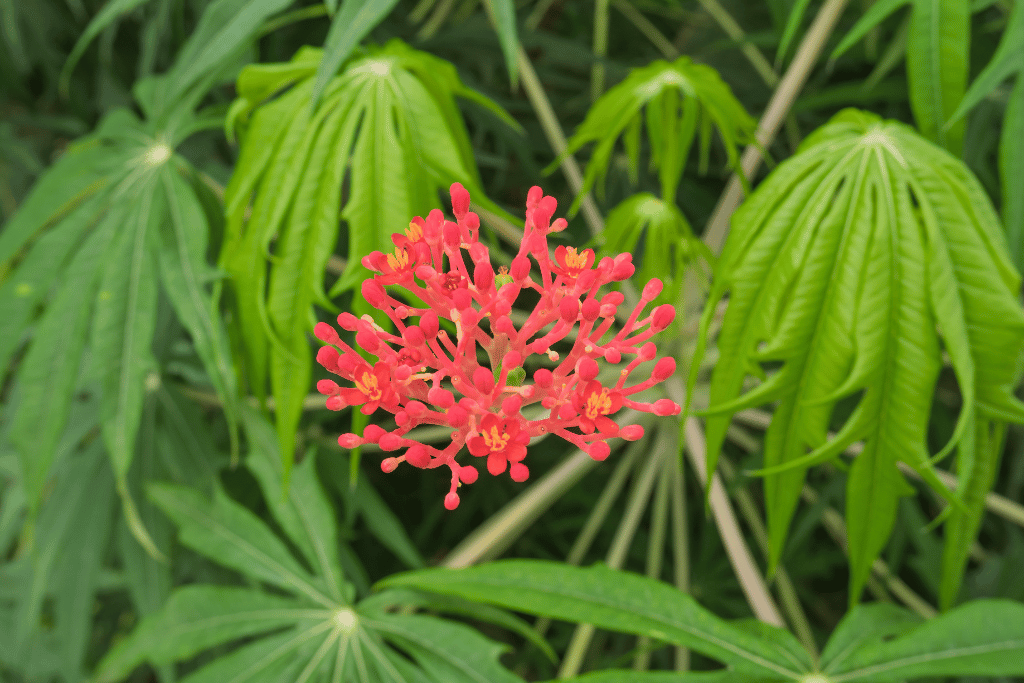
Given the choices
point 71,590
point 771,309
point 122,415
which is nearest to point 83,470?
point 71,590

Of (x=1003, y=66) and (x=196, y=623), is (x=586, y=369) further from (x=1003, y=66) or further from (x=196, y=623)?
(x=196, y=623)

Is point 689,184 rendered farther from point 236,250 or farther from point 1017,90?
point 236,250

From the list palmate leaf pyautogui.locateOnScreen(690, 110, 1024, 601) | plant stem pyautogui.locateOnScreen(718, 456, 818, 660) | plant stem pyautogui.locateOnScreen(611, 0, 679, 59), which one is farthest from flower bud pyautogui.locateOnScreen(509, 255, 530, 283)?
plant stem pyautogui.locateOnScreen(611, 0, 679, 59)

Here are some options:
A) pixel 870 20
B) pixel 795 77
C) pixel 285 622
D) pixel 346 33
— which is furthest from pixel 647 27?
pixel 285 622

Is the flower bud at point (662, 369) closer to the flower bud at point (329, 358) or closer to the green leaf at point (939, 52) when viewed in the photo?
the flower bud at point (329, 358)

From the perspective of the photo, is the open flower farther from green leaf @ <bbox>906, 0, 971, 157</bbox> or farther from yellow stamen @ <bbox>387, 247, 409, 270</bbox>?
green leaf @ <bbox>906, 0, 971, 157</bbox>

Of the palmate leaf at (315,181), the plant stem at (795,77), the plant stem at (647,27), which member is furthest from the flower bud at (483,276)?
the plant stem at (647,27)
